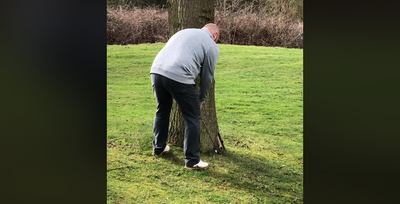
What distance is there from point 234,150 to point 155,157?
91 centimetres

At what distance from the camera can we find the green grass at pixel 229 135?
3475 mm

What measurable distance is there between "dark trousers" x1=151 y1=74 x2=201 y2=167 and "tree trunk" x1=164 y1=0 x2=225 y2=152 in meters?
0.31

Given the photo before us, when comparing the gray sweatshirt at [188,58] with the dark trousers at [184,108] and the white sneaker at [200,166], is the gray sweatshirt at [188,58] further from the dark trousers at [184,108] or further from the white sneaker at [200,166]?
the white sneaker at [200,166]

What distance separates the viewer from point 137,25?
362 inches

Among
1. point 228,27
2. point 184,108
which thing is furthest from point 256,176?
point 228,27

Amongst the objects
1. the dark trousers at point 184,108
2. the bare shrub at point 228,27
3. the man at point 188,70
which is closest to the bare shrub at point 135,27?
the bare shrub at point 228,27

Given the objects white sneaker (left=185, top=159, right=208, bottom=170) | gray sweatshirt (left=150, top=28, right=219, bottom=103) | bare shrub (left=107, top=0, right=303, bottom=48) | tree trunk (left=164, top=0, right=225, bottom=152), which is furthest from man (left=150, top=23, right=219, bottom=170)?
bare shrub (left=107, top=0, right=303, bottom=48)

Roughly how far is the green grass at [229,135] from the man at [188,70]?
0.45 m

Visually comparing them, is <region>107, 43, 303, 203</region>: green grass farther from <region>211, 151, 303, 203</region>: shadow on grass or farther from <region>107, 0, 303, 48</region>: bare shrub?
<region>107, 0, 303, 48</region>: bare shrub

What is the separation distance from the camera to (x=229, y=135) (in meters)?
4.91

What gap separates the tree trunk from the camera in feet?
12.5
